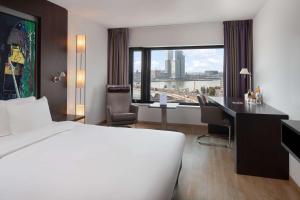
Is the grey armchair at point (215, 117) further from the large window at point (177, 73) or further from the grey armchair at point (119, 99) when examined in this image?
the grey armchair at point (119, 99)

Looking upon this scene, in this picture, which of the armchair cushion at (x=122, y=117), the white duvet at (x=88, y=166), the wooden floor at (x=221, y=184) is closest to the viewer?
the white duvet at (x=88, y=166)

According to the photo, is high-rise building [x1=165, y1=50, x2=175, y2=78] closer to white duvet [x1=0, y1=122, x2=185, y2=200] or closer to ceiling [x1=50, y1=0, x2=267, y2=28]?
ceiling [x1=50, y1=0, x2=267, y2=28]

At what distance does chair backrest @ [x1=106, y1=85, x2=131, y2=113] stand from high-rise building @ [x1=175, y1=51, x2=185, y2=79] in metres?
1.41

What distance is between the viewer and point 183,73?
5551 millimetres

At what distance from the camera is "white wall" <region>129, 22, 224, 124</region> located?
4992 mm

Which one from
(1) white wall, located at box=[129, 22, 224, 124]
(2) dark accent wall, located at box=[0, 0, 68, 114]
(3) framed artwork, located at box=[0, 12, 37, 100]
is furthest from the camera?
(1) white wall, located at box=[129, 22, 224, 124]

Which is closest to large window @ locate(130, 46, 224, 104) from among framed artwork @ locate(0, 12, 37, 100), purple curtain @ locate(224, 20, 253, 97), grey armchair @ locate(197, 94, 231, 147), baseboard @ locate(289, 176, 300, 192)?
purple curtain @ locate(224, 20, 253, 97)

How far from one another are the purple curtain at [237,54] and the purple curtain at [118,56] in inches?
96.9

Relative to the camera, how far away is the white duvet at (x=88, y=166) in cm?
116

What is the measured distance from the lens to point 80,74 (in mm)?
4160

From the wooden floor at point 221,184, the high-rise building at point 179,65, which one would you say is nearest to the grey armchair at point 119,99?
the high-rise building at point 179,65

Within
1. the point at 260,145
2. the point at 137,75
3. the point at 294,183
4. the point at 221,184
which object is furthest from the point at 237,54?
the point at 221,184

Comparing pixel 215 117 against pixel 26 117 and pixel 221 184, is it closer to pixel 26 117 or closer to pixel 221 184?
pixel 221 184

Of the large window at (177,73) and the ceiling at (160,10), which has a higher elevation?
the ceiling at (160,10)
